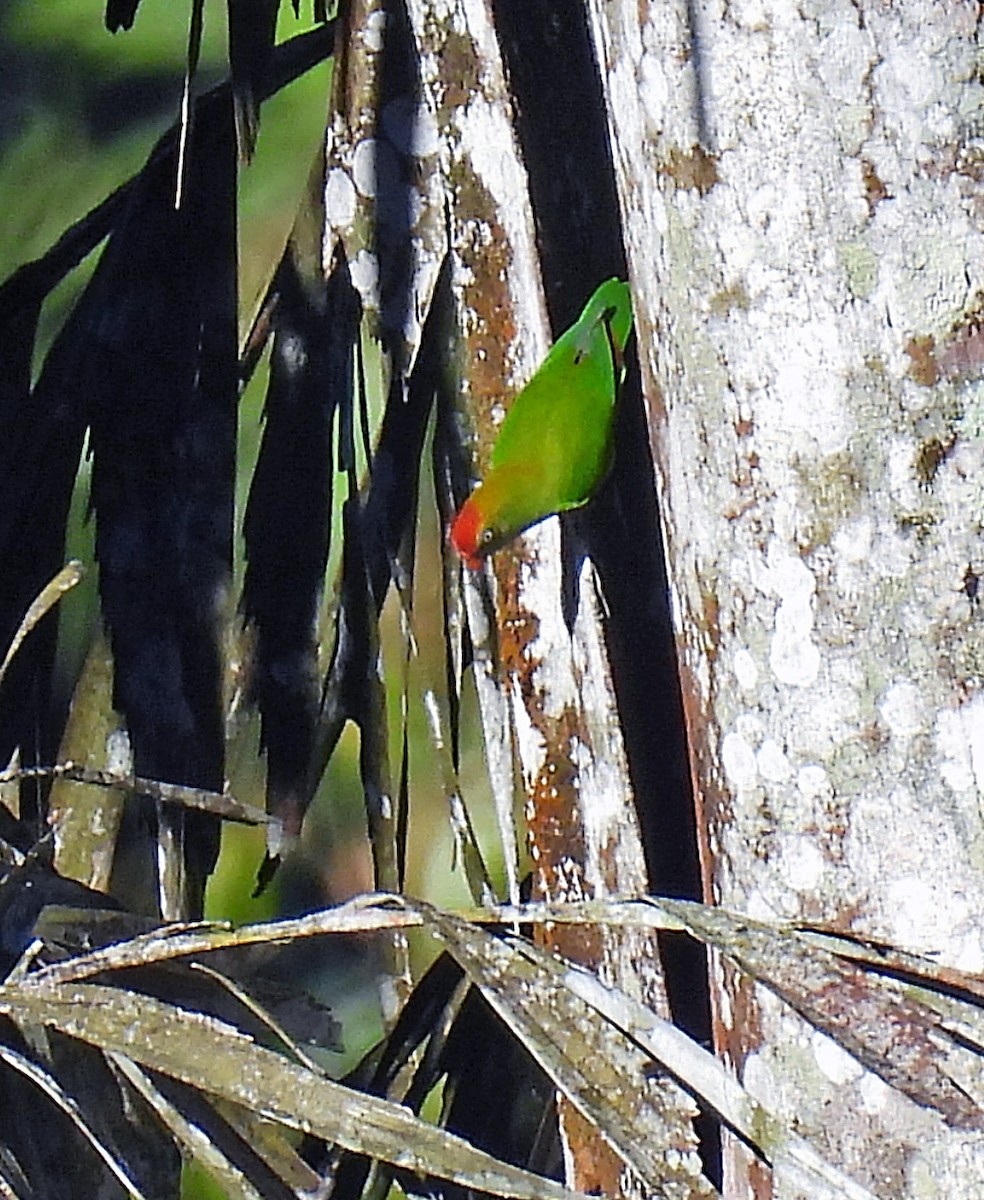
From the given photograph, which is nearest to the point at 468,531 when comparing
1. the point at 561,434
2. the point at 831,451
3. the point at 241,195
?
the point at 561,434

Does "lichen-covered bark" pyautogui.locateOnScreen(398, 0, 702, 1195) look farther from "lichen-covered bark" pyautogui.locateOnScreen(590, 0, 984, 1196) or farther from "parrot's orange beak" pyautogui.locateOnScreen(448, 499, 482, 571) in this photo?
"lichen-covered bark" pyautogui.locateOnScreen(590, 0, 984, 1196)

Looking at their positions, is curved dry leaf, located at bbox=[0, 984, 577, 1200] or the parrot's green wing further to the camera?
the parrot's green wing

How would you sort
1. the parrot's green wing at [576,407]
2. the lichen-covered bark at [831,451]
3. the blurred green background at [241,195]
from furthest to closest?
the blurred green background at [241,195] → the parrot's green wing at [576,407] → the lichen-covered bark at [831,451]

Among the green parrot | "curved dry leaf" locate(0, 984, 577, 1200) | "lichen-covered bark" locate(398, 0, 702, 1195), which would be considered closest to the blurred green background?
"lichen-covered bark" locate(398, 0, 702, 1195)

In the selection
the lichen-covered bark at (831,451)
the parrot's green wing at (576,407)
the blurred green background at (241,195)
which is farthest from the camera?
the blurred green background at (241,195)

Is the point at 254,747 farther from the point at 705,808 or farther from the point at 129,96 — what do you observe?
the point at 129,96

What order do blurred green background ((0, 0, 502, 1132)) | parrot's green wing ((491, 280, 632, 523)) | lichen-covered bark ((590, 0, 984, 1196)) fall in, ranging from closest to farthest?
lichen-covered bark ((590, 0, 984, 1196))
parrot's green wing ((491, 280, 632, 523))
blurred green background ((0, 0, 502, 1132))

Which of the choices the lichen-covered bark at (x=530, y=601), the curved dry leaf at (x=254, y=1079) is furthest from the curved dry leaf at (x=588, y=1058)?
the lichen-covered bark at (x=530, y=601)

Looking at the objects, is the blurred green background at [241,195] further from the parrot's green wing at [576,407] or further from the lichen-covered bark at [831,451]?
the lichen-covered bark at [831,451]
